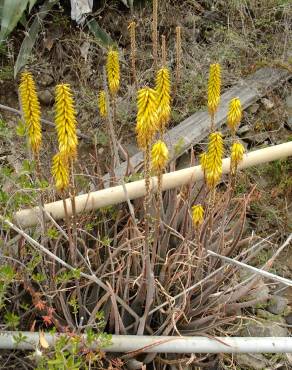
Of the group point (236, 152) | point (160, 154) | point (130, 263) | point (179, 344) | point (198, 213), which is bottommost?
point (179, 344)

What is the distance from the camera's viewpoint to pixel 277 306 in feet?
7.69

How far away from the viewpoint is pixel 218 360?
1.94 m

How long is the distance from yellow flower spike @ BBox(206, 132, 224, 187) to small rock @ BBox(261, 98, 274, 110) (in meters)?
1.79

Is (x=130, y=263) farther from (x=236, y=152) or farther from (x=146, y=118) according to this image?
(x=146, y=118)

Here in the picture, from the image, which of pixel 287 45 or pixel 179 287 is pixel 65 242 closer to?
pixel 179 287

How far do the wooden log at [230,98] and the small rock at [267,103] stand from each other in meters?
0.05

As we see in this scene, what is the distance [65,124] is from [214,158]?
42cm

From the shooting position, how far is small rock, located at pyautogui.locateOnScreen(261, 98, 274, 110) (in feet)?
10.4

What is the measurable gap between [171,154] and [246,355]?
2.78ft

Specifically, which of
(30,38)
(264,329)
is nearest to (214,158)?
(264,329)

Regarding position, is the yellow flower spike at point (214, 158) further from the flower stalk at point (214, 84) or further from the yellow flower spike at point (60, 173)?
the yellow flower spike at point (60, 173)

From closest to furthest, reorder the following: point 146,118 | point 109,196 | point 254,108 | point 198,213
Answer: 1. point 146,118
2. point 198,213
3. point 109,196
4. point 254,108

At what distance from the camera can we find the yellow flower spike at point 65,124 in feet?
4.28

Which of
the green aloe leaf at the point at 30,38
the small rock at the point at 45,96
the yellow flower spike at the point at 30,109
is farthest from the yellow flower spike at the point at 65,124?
the small rock at the point at 45,96
